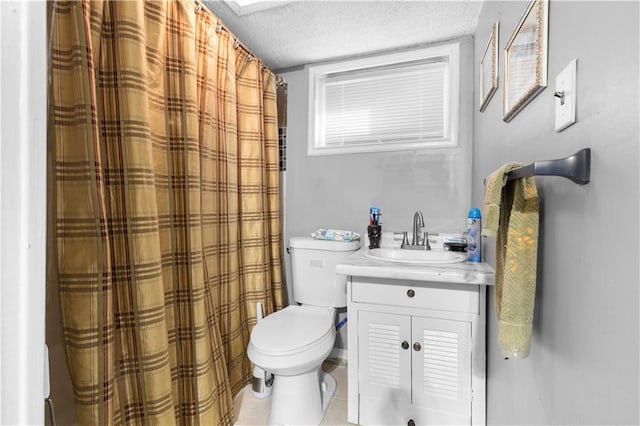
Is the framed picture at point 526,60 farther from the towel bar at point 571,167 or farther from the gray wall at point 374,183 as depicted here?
the gray wall at point 374,183

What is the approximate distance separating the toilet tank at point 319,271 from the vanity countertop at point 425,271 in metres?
0.38

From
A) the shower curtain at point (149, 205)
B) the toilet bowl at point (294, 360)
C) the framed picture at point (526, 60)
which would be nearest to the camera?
the framed picture at point (526, 60)

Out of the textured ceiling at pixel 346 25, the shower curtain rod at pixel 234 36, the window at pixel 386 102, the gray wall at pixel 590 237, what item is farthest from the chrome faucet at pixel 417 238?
the shower curtain rod at pixel 234 36

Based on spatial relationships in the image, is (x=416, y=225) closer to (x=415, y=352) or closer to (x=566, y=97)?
(x=415, y=352)

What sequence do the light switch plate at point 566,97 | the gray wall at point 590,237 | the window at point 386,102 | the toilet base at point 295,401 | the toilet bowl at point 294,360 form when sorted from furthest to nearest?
the window at point 386,102, the toilet base at point 295,401, the toilet bowl at point 294,360, the light switch plate at point 566,97, the gray wall at point 590,237

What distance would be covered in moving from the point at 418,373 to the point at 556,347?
0.75m

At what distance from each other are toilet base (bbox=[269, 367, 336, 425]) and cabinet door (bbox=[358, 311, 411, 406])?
0.25m

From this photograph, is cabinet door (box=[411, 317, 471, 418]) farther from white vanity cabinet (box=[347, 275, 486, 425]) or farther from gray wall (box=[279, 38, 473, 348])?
gray wall (box=[279, 38, 473, 348])

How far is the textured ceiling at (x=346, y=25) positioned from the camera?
1.53m

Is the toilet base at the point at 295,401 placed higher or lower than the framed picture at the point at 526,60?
lower

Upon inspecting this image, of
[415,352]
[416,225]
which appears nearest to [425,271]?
[415,352]

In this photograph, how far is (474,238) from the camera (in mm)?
1459

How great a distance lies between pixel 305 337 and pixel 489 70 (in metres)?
1.48

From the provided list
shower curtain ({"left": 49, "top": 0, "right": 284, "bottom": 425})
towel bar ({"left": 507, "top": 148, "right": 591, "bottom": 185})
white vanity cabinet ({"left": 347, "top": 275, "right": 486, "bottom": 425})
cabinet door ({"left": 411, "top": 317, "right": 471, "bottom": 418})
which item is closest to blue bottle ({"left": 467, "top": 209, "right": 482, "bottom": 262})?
white vanity cabinet ({"left": 347, "top": 275, "right": 486, "bottom": 425})
